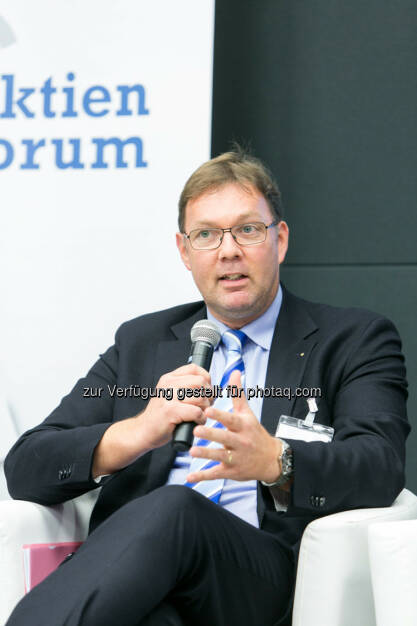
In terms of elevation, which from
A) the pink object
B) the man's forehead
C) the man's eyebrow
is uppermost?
the man's forehead

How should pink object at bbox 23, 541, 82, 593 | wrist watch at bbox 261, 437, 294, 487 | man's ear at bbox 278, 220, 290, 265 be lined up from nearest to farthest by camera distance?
1. wrist watch at bbox 261, 437, 294, 487
2. pink object at bbox 23, 541, 82, 593
3. man's ear at bbox 278, 220, 290, 265

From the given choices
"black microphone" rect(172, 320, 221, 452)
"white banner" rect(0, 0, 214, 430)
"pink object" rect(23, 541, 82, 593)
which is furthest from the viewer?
"white banner" rect(0, 0, 214, 430)

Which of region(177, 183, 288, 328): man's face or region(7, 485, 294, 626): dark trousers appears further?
region(177, 183, 288, 328): man's face

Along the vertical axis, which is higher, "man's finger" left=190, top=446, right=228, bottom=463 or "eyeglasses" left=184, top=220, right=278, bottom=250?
"eyeglasses" left=184, top=220, right=278, bottom=250

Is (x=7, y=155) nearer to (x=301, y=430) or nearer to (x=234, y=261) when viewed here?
(x=234, y=261)

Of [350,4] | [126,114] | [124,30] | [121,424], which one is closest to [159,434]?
[121,424]

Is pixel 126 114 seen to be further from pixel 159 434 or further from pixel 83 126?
pixel 159 434

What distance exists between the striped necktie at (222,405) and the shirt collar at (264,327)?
0.08 ft

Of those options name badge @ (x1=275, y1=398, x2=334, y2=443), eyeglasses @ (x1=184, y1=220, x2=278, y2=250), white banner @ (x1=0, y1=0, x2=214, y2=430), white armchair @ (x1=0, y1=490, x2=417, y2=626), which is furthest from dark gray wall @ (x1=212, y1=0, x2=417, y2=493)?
white armchair @ (x1=0, y1=490, x2=417, y2=626)

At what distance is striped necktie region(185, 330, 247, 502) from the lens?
182 cm

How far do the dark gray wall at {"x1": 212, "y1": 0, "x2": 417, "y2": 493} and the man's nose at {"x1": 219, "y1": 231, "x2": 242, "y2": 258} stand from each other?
109 cm

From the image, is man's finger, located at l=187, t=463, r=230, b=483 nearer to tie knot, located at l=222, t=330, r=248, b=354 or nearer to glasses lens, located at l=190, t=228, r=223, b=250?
tie knot, located at l=222, t=330, r=248, b=354

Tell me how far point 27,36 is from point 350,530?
2.14 metres

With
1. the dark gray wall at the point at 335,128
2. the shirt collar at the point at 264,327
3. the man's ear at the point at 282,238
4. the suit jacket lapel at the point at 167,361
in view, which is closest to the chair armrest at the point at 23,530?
the suit jacket lapel at the point at 167,361
